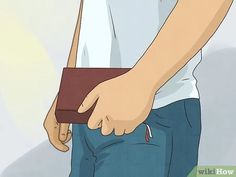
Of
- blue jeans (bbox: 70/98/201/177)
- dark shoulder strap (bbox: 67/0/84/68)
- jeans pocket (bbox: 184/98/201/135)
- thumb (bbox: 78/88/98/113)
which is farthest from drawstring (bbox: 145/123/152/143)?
dark shoulder strap (bbox: 67/0/84/68)

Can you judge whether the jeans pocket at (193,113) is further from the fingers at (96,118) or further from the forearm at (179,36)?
the fingers at (96,118)

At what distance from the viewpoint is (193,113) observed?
1.30m

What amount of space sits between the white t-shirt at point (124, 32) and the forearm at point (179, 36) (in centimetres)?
14

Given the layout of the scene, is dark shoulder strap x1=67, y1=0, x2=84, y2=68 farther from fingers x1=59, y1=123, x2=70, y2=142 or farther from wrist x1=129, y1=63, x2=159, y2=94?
wrist x1=129, y1=63, x2=159, y2=94

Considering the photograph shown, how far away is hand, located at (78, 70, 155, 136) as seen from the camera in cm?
105

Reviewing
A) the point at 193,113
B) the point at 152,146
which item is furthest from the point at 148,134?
the point at 193,113

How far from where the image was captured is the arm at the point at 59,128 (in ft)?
4.79

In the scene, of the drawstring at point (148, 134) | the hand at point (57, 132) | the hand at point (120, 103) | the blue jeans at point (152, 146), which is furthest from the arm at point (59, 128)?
the hand at point (120, 103)

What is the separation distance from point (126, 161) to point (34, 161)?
1.46 feet

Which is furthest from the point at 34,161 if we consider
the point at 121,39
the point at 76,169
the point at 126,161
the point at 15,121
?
the point at 121,39

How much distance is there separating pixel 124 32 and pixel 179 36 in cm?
25

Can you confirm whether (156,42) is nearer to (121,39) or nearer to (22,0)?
(121,39)

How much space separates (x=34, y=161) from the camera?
5.43ft

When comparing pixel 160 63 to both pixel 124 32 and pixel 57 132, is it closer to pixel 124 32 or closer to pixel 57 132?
pixel 124 32
